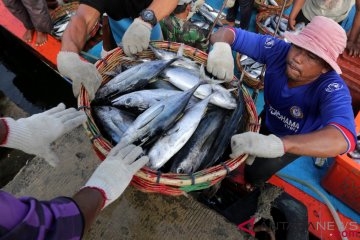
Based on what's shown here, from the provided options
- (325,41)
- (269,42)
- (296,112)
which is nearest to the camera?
(325,41)

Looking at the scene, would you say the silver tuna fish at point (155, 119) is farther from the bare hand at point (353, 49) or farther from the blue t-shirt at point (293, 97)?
the bare hand at point (353, 49)

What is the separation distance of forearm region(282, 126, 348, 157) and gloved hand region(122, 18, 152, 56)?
1550 mm

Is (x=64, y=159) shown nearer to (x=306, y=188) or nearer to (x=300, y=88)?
(x=300, y=88)

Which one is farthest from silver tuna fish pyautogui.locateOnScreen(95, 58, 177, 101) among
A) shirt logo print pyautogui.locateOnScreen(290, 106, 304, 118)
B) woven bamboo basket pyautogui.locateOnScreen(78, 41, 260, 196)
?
shirt logo print pyautogui.locateOnScreen(290, 106, 304, 118)

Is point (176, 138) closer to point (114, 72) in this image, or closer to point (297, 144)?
point (297, 144)

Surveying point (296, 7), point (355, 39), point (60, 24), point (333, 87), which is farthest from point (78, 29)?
point (355, 39)

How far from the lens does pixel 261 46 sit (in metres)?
2.59

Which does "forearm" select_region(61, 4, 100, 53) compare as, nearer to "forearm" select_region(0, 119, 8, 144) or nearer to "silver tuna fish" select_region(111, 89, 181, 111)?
"silver tuna fish" select_region(111, 89, 181, 111)

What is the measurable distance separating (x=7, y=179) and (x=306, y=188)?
3.62 meters

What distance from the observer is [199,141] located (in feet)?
7.22

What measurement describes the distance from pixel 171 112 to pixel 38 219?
51.5 inches

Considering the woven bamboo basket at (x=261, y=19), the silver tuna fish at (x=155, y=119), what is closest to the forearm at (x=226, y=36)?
the silver tuna fish at (x=155, y=119)

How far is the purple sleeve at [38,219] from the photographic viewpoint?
100 centimetres

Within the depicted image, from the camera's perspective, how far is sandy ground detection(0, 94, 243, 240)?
2.28m
